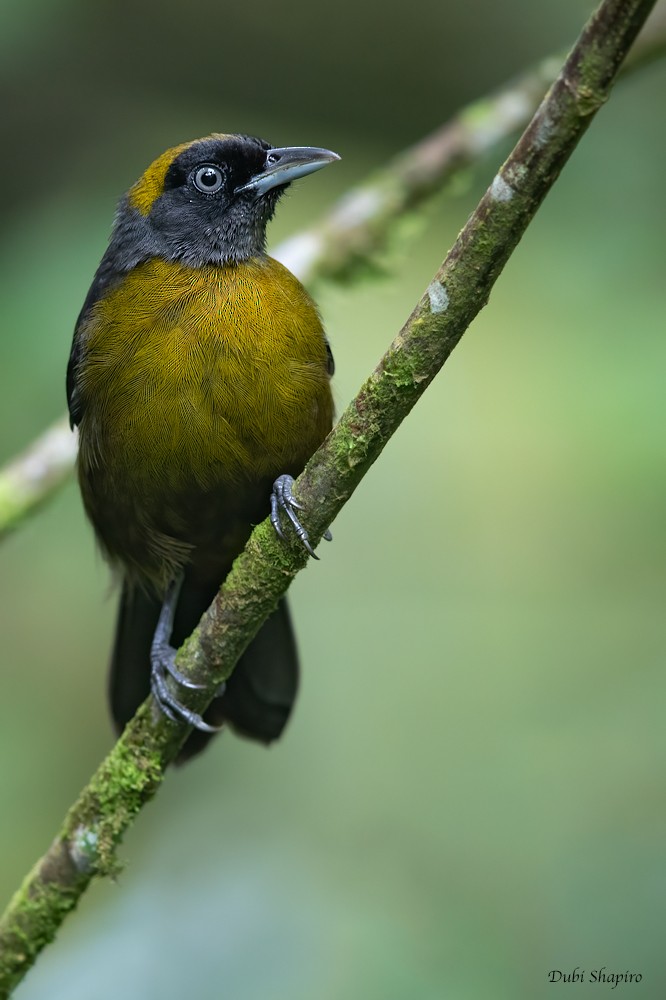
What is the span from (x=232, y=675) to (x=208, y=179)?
1642 mm

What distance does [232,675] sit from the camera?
12.6 feet

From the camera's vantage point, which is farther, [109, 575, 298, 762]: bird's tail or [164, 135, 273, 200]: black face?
[109, 575, 298, 762]: bird's tail

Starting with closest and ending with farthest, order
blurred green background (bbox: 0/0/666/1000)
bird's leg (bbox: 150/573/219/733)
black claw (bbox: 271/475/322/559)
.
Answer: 1. black claw (bbox: 271/475/322/559)
2. bird's leg (bbox: 150/573/219/733)
3. blurred green background (bbox: 0/0/666/1000)

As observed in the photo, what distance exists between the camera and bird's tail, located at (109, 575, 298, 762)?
380 cm

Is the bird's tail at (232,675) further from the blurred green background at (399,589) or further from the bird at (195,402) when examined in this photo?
the blurred green background at (399,589)

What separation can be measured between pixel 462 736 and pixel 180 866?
1244 mm

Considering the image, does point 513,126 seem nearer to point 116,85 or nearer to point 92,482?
point 92,482

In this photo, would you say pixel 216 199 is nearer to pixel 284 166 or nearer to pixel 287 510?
pixel 284 166

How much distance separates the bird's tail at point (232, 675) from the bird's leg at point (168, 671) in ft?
0.23

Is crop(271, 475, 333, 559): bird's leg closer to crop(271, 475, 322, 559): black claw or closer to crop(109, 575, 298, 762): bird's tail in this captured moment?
crop(271, 475, 322, 559): black claw

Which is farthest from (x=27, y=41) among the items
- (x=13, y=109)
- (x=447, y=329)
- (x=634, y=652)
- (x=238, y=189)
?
(x=634, y=652)

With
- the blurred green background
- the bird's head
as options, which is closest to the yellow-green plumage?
the bird's head

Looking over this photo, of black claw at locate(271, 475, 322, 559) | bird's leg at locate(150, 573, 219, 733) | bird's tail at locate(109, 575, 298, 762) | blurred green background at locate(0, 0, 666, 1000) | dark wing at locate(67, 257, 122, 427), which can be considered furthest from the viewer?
bird's tail at locate(109, 575, 298, 762)

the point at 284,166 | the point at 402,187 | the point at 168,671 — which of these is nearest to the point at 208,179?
the point at 284,166
